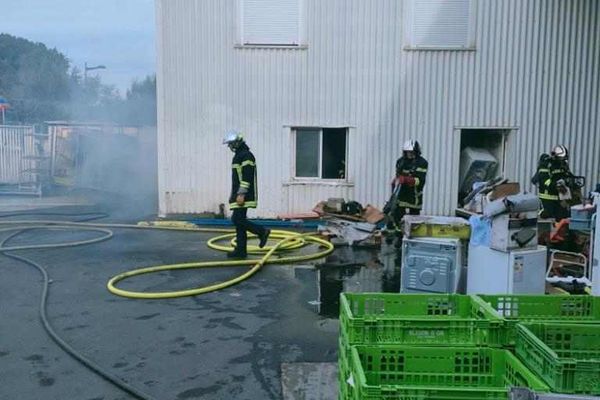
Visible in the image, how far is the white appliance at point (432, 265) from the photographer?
699cm

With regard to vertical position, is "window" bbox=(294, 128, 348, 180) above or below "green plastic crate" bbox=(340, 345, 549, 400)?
above

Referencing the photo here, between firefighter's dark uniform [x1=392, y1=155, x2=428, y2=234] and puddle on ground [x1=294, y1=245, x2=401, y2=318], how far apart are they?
0.77 m

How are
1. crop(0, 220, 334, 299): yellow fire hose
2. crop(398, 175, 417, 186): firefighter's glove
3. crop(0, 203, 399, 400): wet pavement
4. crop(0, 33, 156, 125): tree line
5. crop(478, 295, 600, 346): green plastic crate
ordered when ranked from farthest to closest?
crop(0, 33, 156, 125): tree line < crop(398, 175, 417, 186): firefighter's glove < crop(0, 220, 334, 299): yellow fire hose < crop(0, 203, 399, 400): wet pavement < crop(478, 295, 600, 346): green plastic crate

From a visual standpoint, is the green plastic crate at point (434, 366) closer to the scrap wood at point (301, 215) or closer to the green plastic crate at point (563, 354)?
the green plastic crate at point (563, 354)

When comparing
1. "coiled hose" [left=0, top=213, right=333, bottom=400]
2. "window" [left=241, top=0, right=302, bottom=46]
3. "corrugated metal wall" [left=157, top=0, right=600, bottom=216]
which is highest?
"window" [left=241, top=0, right=302, bottom=46]

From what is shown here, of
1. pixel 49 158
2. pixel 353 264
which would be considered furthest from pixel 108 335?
pixel 49 158

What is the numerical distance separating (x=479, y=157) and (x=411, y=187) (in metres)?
4.05

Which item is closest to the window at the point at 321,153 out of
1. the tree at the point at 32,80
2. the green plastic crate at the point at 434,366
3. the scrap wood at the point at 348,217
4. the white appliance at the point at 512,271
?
the scrap wood at the point at 348,217

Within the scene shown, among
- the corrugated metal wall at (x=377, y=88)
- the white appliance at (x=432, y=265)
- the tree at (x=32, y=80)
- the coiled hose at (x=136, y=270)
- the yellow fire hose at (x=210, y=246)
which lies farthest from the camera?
the tree at (x=32, y=80)

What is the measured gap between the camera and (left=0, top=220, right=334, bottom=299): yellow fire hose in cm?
778

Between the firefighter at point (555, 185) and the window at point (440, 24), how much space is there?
13.0ft

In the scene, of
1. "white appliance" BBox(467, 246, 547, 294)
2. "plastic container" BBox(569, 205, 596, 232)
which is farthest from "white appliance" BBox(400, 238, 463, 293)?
"plastic container" BBox(569, 205, 596, 232)

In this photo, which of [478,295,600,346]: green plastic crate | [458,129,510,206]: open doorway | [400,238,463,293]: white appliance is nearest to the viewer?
[478,295,600,346]: green plastic crate

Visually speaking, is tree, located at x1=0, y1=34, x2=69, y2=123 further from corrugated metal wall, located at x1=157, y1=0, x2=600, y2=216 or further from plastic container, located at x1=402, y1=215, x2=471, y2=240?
plastic container, located at x1=402, y1=215, x2=471, y2=240
